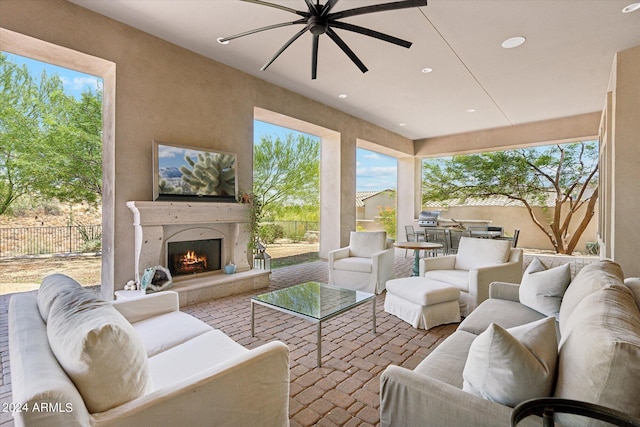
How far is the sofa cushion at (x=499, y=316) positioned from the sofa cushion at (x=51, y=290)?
8.00 ft

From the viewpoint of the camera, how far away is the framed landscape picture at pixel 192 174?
4.01 m

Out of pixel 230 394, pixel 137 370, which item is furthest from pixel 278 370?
pixel 137 370

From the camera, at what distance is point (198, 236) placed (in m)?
4.41

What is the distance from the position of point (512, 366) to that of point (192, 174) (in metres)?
4.19

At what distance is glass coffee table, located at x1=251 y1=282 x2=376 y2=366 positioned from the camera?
101 inches

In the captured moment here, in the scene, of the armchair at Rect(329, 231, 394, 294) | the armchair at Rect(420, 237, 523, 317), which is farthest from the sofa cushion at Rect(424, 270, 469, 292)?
the armchair at Rect(329, 231, 394, 294)

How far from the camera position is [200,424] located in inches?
48.7

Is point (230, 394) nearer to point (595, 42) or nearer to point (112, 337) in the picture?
point (112, 337)

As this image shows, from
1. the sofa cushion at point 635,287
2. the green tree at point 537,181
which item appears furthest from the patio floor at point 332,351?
the green tree at point 537,181

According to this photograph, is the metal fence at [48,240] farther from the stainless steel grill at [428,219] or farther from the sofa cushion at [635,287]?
the stainless steel grill at [428,219]

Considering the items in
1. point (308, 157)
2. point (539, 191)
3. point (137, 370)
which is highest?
point (308, 157)

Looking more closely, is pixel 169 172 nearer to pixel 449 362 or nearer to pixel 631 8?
pixel 449 362

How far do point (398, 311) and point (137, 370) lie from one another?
9.40 feet

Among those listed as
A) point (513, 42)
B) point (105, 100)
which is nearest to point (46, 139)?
point (105, 100)
